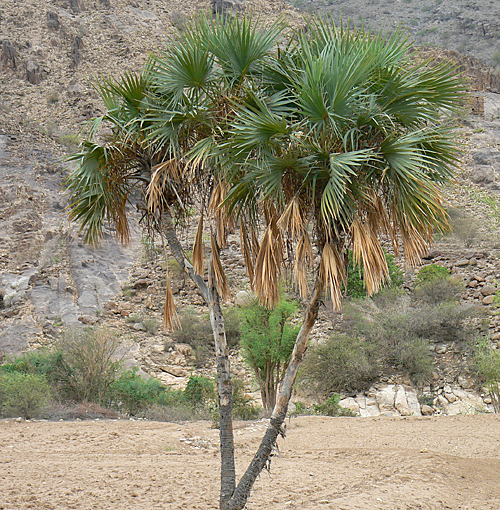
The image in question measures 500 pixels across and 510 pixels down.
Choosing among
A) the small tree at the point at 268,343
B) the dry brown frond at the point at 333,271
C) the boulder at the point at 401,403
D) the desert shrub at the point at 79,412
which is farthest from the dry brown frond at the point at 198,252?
the boulder at the point at 401,403

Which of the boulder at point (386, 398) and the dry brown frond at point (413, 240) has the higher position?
the dry brown frond at point (413, 240)

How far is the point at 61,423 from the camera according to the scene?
35.7 feet

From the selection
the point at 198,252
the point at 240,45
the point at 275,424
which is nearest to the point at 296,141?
the point at 240,45

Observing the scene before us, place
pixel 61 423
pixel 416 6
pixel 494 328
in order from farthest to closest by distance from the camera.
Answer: pixel 416 6, pixel 494 328, pixel 61 423

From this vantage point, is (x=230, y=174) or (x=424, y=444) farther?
(x=424, y=444)

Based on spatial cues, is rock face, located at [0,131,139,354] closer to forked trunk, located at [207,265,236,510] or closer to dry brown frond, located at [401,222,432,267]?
forked trunk, located at [207,265,236,510]

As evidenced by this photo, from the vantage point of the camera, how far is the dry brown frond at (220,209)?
200 inches

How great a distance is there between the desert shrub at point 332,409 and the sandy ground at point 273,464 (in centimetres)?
101

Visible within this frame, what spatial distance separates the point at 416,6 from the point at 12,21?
45.3 m

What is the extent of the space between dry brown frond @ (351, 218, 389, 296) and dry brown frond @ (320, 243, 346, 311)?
225 millimetres

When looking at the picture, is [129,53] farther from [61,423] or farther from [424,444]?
[424,444]

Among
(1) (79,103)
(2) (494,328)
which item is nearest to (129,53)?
(1) (79,103)

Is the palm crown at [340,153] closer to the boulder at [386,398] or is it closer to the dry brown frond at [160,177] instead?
the dry brown frond at [160,177]

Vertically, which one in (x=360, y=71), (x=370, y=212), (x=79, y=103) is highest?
(x=79, y=103)
